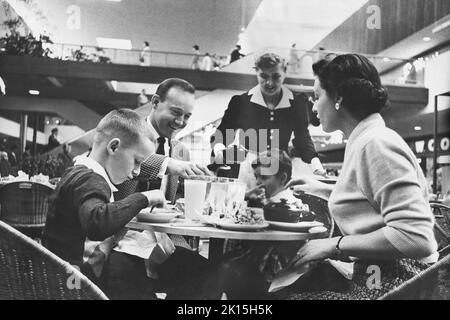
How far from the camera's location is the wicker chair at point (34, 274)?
1113 mm

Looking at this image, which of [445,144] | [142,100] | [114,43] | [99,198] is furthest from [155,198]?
[445,144]

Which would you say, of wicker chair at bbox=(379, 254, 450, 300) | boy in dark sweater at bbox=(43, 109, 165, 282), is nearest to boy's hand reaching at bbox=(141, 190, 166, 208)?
boy in dark sweater at bbox=(43, 109, 165, 282)

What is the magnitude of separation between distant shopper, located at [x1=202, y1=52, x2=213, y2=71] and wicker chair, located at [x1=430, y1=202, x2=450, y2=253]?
3.73 feet

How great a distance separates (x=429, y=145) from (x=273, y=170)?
79 centimetres

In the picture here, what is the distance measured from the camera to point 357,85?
1.45 metres

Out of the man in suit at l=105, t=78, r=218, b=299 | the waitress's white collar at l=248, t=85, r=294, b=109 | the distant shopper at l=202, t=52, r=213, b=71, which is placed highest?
the distant shopper at l=202, t=52, r=213, b=71

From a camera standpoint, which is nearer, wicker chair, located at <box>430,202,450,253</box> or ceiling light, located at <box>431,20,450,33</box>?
wicker chair, located at <box>430,202,450,253</box>

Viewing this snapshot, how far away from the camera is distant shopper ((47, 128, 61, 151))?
1716 millimetres

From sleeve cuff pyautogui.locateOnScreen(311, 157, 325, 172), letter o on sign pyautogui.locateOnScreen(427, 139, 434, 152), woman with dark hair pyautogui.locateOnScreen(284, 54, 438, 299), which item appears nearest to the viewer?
woman with dark hair pyautogui.locateOnScreen(284, 54, 438, 299)

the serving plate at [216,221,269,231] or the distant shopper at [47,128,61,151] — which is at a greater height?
the distant shopper at [47,128,61,151]

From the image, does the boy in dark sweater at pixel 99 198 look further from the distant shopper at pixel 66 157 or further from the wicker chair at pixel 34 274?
the wicker chair at pixel 34 274

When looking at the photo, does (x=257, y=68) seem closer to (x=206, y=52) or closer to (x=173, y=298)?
(x=206, y=52)

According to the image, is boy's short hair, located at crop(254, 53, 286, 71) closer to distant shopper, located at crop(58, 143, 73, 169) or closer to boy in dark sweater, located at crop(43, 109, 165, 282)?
boy in dark sweater, located at crop(43, 109, 165, 282)
